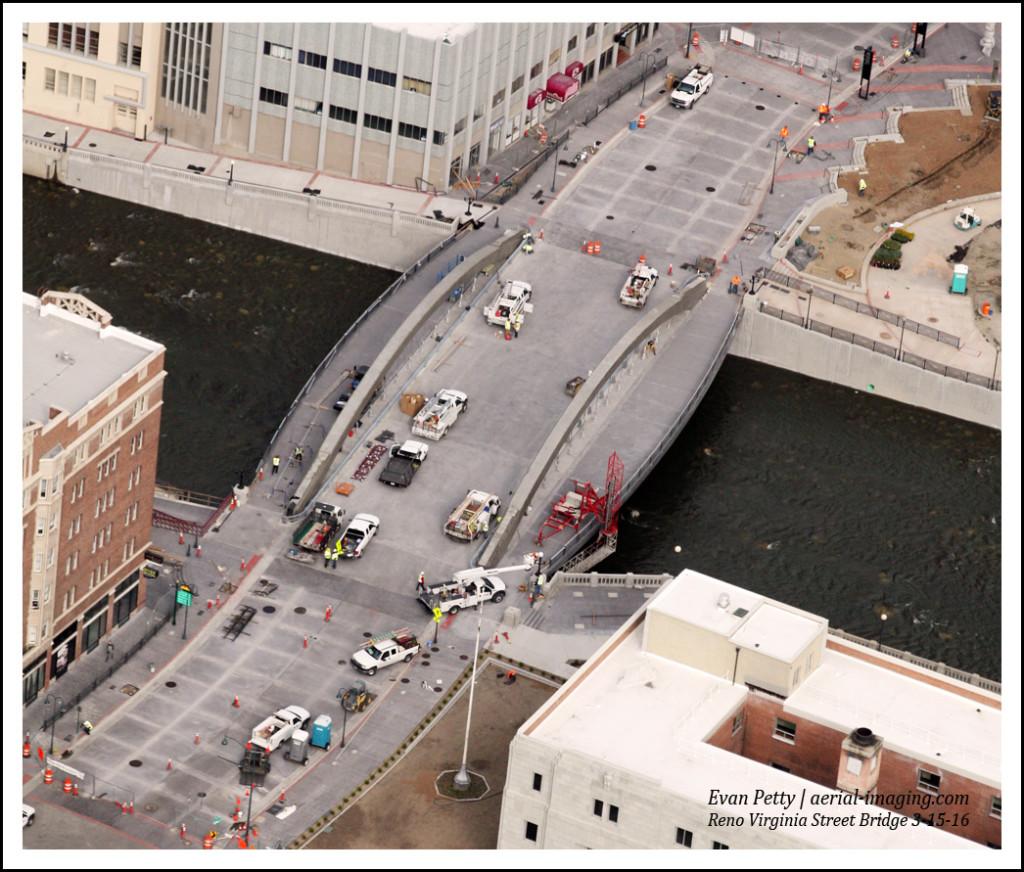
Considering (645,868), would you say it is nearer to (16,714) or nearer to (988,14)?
(16,714)

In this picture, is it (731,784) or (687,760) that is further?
(687,760)

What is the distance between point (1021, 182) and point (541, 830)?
55.2 metres

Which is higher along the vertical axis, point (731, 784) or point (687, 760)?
point (731, 784)

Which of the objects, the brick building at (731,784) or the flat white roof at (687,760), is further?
the brick building at (731,784)

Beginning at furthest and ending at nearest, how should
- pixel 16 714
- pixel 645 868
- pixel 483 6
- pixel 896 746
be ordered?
pixel 896 746, pixel 645 868, pixel 16 714, pixel 483 6

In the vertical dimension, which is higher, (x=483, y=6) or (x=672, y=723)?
(x=483, y=6)

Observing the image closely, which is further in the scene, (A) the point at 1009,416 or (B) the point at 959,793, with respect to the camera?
(B) the point at 959,793

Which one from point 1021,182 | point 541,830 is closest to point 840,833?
point 541,830

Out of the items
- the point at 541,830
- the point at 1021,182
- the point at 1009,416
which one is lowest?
the point at 541,830

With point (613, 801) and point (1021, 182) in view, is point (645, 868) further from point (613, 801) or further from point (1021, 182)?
point (1021, 182)

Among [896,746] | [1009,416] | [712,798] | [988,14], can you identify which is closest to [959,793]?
A: [896,746]

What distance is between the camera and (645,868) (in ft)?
602

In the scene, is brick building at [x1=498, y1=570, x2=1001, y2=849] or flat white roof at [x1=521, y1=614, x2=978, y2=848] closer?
flat white roof at [x1=521, y1=614, x2=978, y2=848]

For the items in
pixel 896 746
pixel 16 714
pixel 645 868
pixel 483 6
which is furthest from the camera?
pixel 896 746
